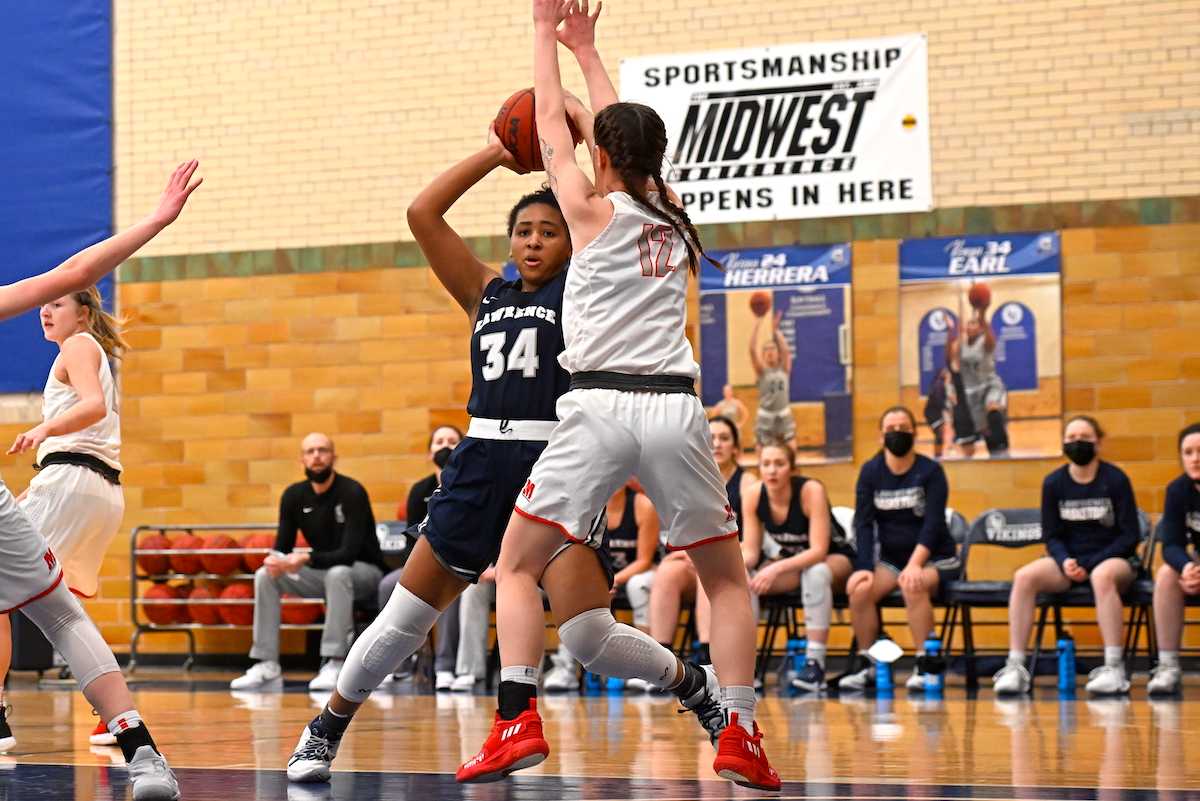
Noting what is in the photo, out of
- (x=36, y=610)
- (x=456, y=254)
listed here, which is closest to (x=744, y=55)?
(x=456, y=254)

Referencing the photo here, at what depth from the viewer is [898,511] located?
33.0 ft

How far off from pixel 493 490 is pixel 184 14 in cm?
959

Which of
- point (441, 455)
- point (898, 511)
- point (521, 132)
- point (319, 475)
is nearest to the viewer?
point (521, 132)

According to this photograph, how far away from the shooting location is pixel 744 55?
12062 millimetres

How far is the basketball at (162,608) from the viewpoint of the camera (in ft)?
40.4

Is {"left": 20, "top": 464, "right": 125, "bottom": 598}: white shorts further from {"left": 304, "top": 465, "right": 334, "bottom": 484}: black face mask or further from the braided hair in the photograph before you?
{"left": 304, "top": 465, "right": 334, "bottom": 484}: black face mask

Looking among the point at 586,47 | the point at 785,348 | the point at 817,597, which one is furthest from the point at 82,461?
the point at 785,348

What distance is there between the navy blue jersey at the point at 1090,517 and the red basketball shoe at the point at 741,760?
18.7 ft

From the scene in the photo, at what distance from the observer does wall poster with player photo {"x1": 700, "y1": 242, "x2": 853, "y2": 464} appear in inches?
466

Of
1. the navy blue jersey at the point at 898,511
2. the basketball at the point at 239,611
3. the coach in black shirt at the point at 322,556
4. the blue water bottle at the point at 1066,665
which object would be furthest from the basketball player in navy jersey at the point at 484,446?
the basketball at the point at 239,611

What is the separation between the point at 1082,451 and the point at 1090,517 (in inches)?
14.7

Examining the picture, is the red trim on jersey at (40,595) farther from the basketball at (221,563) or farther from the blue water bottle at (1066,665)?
the basketball at (221,563)

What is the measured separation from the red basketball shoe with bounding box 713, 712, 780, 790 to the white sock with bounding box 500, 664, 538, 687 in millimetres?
497

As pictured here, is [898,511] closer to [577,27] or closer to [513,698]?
[577,27]
